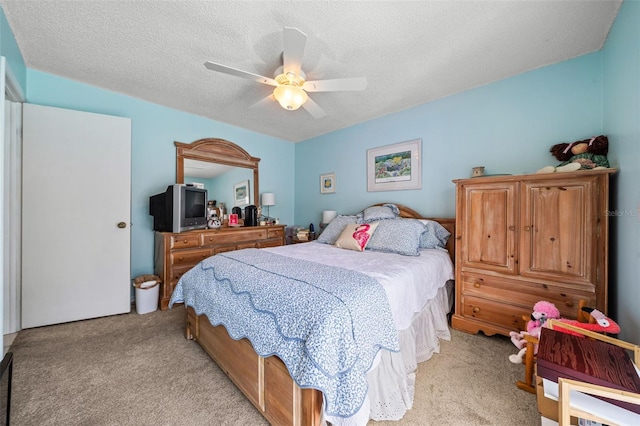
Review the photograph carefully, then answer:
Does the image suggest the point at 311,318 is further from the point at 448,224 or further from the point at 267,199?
the point at 267,199

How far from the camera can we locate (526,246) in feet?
6.44

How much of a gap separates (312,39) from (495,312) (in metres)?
2.74

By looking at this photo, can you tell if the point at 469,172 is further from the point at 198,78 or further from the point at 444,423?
the point at 198,78

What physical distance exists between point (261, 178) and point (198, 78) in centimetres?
197

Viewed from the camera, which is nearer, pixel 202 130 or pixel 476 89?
pixel 476 89

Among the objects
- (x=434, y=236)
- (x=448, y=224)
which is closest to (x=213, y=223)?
(x=434, y=236)

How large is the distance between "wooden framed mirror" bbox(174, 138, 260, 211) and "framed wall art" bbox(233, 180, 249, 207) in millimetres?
78

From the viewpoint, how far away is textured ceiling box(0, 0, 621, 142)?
5.26 ft

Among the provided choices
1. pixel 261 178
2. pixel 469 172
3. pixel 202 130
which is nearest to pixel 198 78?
pixel 202 130

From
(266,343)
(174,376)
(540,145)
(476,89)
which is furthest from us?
(476,89)

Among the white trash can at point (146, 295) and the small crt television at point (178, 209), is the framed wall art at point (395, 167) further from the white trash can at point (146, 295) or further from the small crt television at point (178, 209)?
the white trash can at point (146, 295)

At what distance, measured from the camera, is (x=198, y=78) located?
2.47m

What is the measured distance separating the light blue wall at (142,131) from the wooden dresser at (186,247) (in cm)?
25

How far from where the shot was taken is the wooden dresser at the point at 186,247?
279cm
